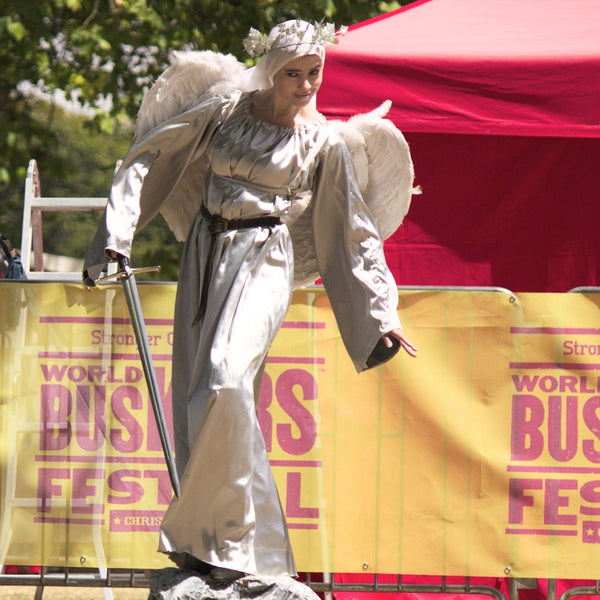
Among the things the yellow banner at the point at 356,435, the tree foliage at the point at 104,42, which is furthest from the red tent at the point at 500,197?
the tree foliage at the point at 104,42

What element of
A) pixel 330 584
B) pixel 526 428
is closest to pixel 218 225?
pixel 526 428

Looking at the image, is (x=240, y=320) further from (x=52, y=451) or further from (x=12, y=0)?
(x=12, y=0)

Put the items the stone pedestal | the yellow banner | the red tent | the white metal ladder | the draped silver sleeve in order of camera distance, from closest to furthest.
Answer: the stone pedestal
the draped silver sleeve
the yellow banner
the red tent
the white metal ladder

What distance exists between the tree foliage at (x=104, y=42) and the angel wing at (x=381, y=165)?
21.4 ft

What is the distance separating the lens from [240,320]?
4215 mm

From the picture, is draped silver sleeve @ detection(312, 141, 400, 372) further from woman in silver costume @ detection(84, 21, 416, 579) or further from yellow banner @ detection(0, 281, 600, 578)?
yellow banner @ detection(0, 281, 600, 578)

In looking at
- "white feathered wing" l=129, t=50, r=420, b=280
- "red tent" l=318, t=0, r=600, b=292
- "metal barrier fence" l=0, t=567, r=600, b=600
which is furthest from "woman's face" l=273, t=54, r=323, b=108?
"metal barrier fence" l=0, t=567, r=600, b=600

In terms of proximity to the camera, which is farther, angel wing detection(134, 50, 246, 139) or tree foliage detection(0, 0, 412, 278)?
tree foliage detection(0, 0, 412, 278)

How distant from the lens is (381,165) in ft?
15.4

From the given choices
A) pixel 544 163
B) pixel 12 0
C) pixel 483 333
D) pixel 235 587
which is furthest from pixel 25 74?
pixel 235 587

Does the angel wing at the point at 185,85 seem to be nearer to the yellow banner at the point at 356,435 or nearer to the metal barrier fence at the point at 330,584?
the yellow banner at the point at 356,435

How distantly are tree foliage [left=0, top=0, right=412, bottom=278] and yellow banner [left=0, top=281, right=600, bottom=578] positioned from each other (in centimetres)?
605

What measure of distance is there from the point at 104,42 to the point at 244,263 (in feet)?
25.1

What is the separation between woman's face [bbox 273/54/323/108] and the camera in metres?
4.28
